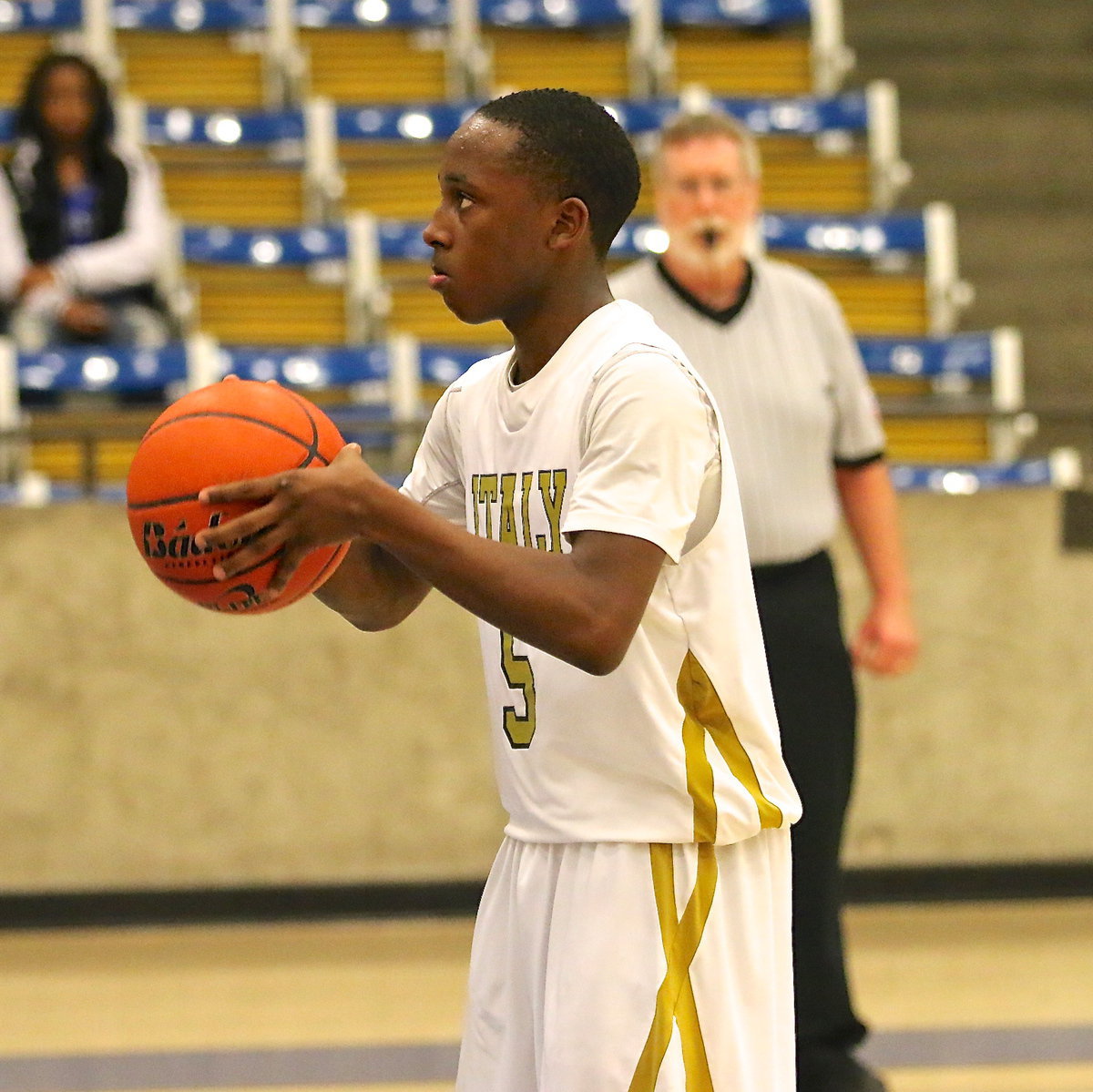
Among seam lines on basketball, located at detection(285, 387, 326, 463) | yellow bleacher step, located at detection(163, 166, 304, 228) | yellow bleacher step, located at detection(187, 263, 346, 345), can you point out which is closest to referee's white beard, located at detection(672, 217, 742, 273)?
seam lines on basketball, located at detection(285, 387, 326, 463)

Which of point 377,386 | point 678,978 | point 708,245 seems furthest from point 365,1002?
point 678,978

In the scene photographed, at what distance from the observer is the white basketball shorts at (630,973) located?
209 centimetres

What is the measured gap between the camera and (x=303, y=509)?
1.87m

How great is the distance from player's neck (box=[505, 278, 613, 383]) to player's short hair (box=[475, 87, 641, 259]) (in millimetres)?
58

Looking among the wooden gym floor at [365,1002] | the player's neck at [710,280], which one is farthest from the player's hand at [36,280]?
the player's neck at [710,280]

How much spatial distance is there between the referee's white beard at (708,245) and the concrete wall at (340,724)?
248 centimetres

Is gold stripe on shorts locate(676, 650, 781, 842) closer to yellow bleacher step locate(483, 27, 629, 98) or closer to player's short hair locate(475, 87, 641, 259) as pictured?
player's short hair locate(475, 87, 641, 259)

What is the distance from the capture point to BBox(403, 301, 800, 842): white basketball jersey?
6.93 ft

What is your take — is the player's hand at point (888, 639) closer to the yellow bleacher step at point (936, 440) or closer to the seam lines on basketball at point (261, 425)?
the seam lines on basketball at point (261, 425)

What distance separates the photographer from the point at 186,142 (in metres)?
8.63

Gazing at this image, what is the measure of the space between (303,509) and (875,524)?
2227 mm

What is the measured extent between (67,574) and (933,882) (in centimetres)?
290

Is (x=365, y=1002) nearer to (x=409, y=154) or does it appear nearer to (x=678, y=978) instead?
(x=678, y=978)

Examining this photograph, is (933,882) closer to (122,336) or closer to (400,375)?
(400,375)
